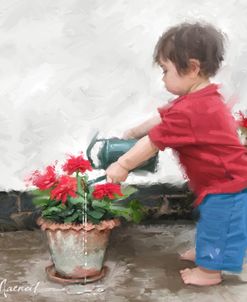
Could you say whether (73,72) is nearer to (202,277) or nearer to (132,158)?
(132,158)

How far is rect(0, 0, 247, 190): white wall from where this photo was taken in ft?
11.0

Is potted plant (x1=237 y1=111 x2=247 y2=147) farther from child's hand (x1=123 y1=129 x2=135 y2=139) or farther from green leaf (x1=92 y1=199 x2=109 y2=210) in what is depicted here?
green leaf (x1=92 y1=199 x2=109 y2=210)

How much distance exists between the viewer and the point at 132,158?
269 centimetres

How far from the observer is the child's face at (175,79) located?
8.87ft

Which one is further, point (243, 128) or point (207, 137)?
point (243, 128)

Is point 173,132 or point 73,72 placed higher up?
point 73,72

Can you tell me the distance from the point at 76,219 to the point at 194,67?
83 centimetres

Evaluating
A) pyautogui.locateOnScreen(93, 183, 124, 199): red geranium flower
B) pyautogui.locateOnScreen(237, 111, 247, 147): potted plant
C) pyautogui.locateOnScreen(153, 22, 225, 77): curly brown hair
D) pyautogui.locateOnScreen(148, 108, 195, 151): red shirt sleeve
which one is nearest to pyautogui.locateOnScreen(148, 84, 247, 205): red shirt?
Answer: pyautogui.locateOnScreen(148, 108, 195, 151): red shirt sleeve

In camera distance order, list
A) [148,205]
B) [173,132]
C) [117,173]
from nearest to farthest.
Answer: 1. [173,132]
2. [117,173]
3. [148,205]

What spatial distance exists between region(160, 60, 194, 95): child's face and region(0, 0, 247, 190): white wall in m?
0.70

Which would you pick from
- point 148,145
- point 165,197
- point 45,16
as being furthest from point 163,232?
point 45,16

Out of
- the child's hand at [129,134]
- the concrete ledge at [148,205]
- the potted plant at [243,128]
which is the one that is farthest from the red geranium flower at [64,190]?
the potted plant at [243,128]

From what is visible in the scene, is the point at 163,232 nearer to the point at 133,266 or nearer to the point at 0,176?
the point at 133,266
